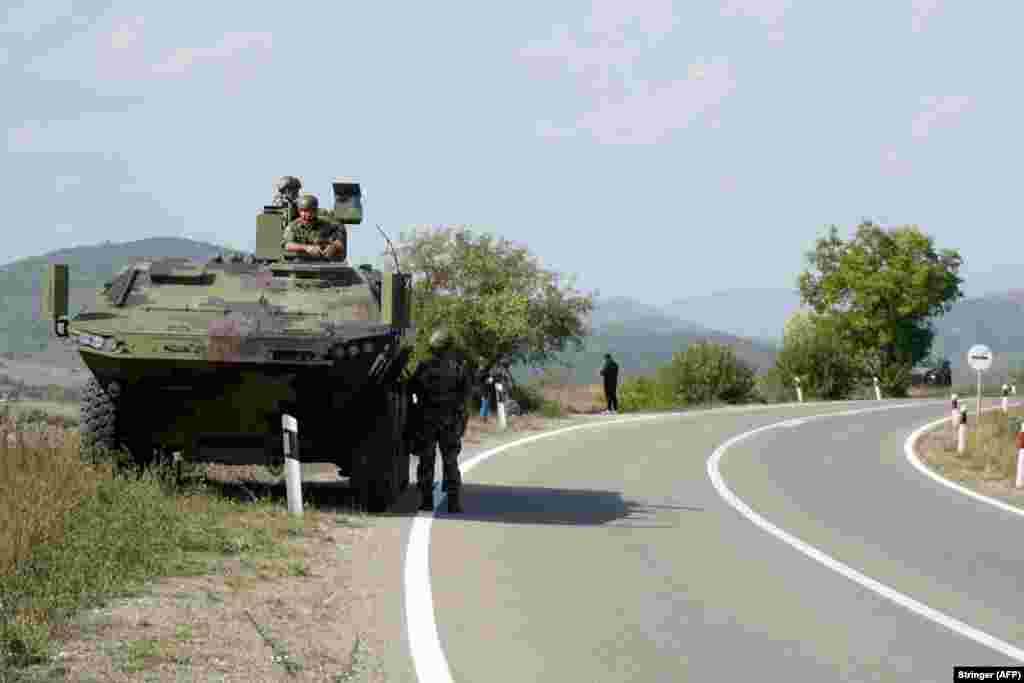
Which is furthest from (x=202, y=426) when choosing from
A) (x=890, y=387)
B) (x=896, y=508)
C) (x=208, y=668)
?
(x=890, y=387)

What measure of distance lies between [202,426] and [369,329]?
5.64 feet

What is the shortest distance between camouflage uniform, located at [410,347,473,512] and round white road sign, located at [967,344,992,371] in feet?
59.3

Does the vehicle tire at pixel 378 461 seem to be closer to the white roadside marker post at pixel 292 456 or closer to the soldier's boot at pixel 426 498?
the soldier's boot at pixel 426 498

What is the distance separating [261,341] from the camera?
12336mm

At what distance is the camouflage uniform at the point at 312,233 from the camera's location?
15.2 m

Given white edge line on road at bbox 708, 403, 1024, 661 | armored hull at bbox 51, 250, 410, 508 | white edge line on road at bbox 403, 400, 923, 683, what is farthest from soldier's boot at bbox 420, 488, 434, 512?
white edge line on road at bbox 708, 403, 1024, 661

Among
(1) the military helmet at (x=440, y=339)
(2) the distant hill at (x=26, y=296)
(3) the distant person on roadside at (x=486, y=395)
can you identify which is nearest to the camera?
(1) the military helmet at (x=440, y=339)

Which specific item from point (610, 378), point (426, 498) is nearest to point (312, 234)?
point (426, 498)

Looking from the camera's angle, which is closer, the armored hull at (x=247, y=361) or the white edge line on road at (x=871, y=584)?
the white edge line on road at (x=871, y=584)

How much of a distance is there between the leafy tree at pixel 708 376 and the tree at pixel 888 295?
13.5 metres

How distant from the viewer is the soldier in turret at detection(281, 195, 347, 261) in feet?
49.7

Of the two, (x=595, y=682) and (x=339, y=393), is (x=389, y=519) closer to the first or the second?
(x=339, y=393)

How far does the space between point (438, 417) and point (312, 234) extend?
2.60 m

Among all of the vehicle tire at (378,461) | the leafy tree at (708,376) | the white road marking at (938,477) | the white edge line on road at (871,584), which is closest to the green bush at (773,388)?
the leafy tree at (708,376)
